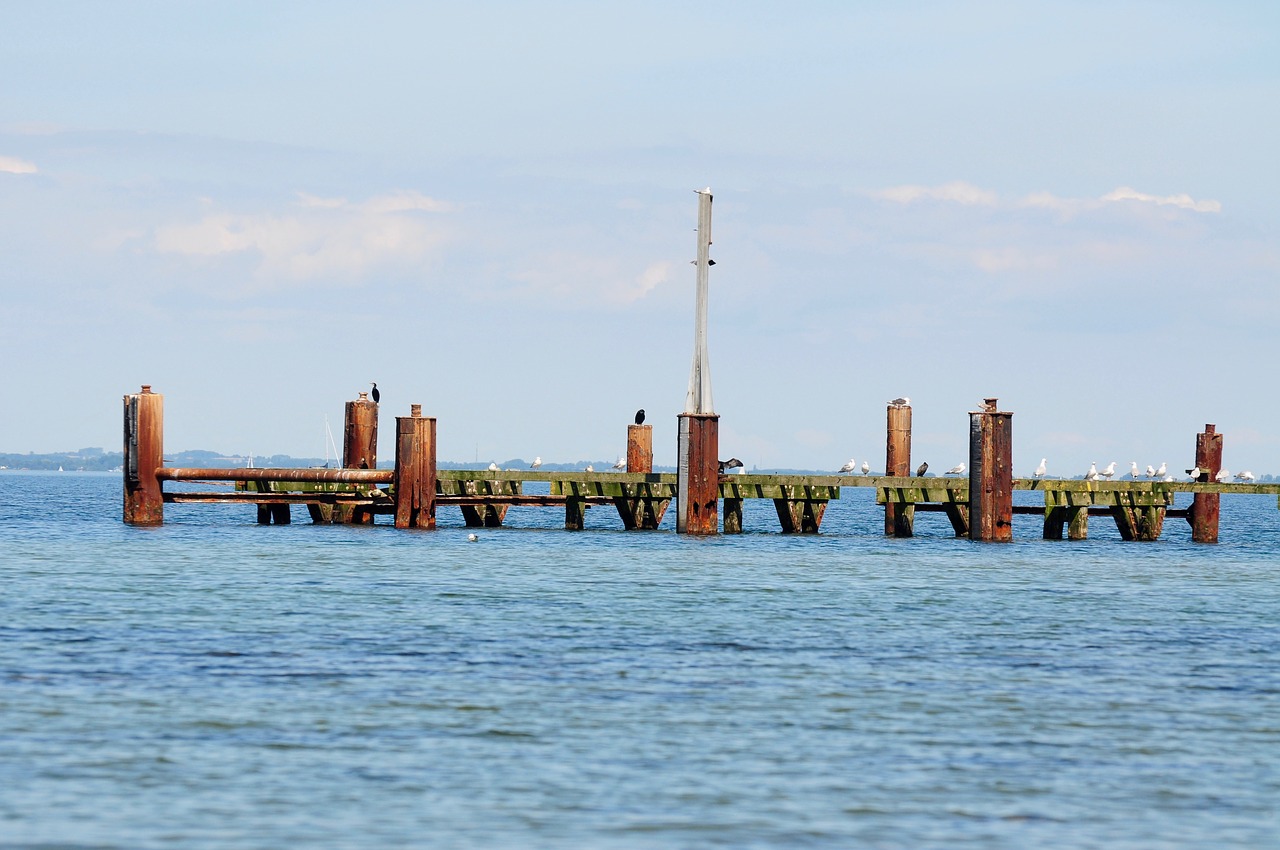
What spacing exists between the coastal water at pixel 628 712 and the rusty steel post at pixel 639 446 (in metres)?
16.7

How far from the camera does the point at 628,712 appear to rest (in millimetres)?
15656

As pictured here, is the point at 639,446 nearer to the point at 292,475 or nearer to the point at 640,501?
the point at 640,501

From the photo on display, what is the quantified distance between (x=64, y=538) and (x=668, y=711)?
32244 millimetres

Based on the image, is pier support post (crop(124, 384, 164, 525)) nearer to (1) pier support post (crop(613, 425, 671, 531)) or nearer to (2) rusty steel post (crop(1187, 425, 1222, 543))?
(1) pier support post (crop(613, 425, 671, 531))

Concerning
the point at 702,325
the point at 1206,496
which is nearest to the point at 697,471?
the point at 702,325

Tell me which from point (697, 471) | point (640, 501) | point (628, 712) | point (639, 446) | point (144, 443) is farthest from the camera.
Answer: point (639, 446)

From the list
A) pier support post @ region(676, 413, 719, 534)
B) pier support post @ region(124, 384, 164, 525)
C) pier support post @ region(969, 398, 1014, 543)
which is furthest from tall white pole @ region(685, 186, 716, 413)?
pier support post @ region(124, 384, 164, 525)

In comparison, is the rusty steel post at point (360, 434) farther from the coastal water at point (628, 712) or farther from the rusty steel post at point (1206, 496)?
the rusty steel post at point (1206, 496)

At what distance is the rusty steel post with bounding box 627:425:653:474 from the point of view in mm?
47438

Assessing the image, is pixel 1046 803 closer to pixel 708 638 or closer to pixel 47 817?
pixel 47 817

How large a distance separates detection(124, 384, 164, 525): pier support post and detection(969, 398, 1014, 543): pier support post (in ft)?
62.5

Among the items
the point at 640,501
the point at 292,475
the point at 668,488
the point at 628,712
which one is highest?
the point at 292,475

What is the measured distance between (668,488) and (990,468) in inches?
351

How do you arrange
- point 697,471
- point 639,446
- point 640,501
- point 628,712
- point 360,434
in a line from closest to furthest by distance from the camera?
point 628,712 → point 697,471 → point 360,434 → point 640,501 → point 639,446
